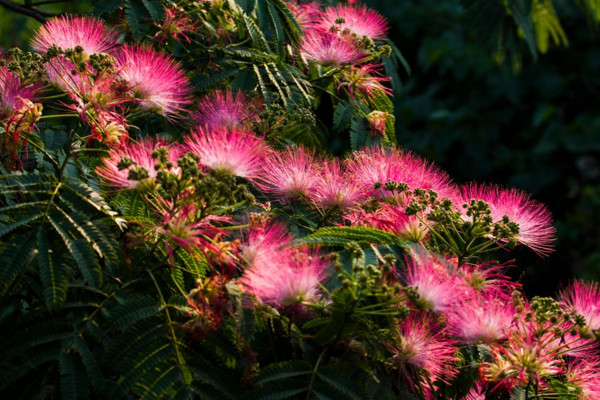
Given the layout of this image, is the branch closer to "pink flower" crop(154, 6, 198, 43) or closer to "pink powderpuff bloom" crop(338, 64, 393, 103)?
"pink flower" crop(154, 6, 198, 43)

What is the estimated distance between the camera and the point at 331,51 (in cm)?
318

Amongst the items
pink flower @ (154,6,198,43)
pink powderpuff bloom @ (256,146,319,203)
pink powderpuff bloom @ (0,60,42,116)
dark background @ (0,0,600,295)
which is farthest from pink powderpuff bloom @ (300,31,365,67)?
dark background @ (0,0,600,295)

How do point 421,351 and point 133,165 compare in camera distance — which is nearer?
point 421,351

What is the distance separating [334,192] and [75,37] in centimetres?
108

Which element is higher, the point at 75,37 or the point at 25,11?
→ the point at 25,11

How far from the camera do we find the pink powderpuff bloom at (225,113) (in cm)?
263

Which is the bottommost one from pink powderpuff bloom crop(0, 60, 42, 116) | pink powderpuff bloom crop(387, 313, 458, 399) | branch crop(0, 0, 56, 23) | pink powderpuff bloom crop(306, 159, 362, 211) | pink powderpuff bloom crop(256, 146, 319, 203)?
pink powderpuff bloom crop(387, 313, 458, 399)

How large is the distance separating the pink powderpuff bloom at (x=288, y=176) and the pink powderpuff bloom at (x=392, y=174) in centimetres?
16

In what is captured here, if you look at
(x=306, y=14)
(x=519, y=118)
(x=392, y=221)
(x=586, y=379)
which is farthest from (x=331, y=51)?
(x=519, y=118)

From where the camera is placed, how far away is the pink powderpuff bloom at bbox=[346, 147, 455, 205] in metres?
2.56

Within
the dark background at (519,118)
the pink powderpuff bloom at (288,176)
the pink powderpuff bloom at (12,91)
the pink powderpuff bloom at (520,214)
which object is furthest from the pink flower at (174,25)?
the dark background at (519,118)

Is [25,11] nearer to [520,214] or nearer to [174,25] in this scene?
[174,25]

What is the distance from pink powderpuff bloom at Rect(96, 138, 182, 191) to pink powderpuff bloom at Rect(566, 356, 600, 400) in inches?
54.0

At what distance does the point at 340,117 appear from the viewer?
3127 millimetres
